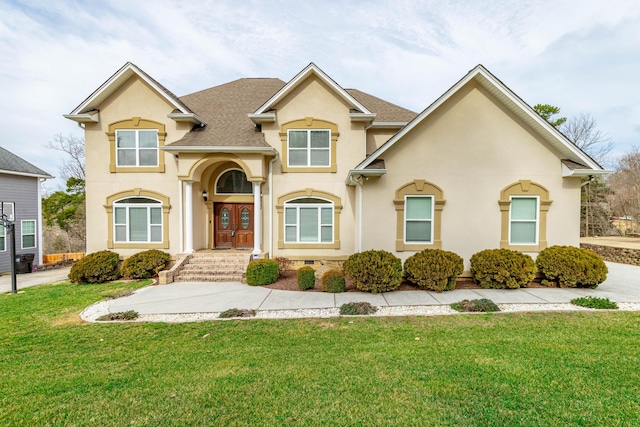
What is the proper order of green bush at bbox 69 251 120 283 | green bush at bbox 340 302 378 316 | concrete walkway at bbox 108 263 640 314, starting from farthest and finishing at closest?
green bush at bbox 69 251 120 283 → concrete walkway at bbox 108 263 640 314 → green bush at bbox 340 302 378 316

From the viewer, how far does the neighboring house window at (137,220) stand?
1270 cm

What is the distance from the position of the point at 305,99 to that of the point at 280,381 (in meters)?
10.9

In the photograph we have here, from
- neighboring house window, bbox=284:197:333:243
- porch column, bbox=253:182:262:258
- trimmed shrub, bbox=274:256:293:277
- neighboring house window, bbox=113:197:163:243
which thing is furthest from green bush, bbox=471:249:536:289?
neighboring house window, bbox=113:197:163:243

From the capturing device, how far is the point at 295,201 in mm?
12539

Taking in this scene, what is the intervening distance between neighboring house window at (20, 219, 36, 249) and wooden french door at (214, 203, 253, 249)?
37.3 ft

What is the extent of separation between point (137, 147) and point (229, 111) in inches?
169

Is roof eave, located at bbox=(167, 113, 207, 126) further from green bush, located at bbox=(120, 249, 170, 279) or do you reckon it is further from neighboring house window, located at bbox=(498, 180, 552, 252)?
neighboring house window, located at bbox=(498, 180, 552, 252)

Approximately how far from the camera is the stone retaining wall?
14.2 m

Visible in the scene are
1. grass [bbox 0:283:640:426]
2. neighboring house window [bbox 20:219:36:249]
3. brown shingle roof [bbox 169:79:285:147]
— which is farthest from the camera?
neighboring house window [bbox 20:219:36:249]

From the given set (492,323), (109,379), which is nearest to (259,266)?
(109,379)

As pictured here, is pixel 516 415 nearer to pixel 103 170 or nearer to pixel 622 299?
pixel 622 299

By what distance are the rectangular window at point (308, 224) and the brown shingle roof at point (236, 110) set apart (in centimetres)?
309

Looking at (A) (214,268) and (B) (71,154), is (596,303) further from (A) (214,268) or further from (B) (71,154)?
(B) (71,154)

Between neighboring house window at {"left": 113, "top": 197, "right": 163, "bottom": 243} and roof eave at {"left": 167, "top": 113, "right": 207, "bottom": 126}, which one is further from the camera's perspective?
neighboring house window at {"left": 113, "top": 197, "right": 163, "bottom": 243}
